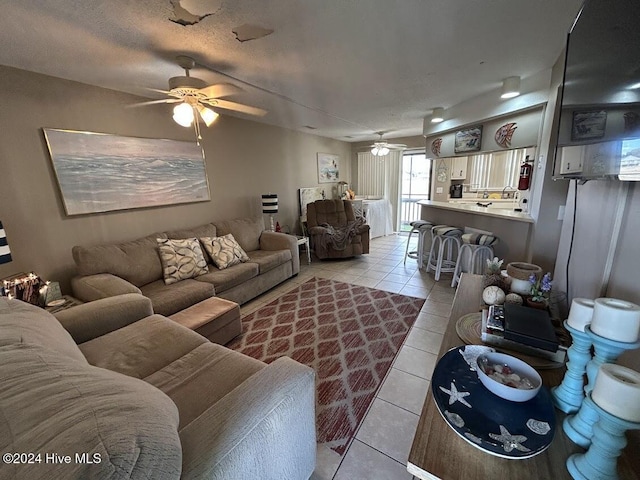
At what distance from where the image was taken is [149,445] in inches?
21.5

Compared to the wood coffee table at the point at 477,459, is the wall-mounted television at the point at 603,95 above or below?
above

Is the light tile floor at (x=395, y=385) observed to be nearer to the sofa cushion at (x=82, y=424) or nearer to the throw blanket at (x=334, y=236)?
the throw blanket at (x=334, y=236)

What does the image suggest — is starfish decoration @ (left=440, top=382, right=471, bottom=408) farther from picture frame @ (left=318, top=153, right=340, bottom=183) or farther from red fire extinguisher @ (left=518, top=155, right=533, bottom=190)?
picture frame @ (left=318, top=153, right=340, bottom=183)

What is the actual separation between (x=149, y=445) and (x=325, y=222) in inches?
173

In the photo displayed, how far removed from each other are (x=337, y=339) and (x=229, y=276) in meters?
1.33

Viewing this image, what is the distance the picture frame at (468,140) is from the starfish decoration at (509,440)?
12.0 feet

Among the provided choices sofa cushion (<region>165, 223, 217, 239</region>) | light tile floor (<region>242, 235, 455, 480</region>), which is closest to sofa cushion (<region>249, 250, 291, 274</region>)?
light tile floor (<region>242, 235, 455, 480</region>)

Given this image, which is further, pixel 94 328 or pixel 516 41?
pixel 516 41

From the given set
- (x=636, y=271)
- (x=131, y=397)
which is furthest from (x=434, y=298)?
Result: (x=131, y=397)

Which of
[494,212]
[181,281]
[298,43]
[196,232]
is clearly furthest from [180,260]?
[494,212]

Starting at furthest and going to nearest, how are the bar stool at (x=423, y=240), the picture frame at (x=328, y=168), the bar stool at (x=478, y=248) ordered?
the picture frame at (x=328, y=168) < the bar stool at (x=423, y=240) < the bar stool at (x=478, y=248)

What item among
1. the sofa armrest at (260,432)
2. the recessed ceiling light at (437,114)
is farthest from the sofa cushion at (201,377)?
the recessed ceiling light at (437,114)

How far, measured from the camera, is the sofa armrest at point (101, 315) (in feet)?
5.10

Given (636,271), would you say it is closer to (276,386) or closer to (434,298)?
(276,386)
